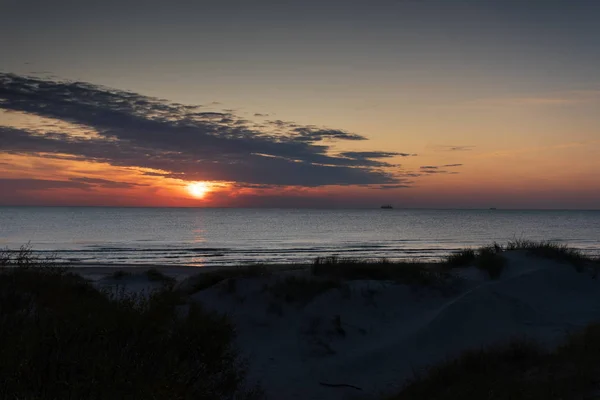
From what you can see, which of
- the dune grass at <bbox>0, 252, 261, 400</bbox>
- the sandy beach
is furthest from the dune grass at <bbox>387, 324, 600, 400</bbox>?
the dune grass at <bbox>0, 252, 261, 400</bbox>

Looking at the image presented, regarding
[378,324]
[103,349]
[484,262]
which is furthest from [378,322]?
[103,349]

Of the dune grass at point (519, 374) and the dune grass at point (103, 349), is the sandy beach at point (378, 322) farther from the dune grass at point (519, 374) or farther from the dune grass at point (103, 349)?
the dune grass at point (103, 349)

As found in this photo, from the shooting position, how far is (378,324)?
12336 mm

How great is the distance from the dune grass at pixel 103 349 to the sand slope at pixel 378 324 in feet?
9.51

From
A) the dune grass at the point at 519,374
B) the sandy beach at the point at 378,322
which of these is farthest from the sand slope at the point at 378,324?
the dune grass at the point at 519,374

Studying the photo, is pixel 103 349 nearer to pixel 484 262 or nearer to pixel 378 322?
pixel 378 322

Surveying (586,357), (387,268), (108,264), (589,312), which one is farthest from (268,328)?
(108,264)

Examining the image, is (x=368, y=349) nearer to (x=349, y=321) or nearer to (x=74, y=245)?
(x=349, y=321)

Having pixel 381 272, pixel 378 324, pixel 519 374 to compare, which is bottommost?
pixel 378 324

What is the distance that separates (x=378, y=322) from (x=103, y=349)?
334 inches

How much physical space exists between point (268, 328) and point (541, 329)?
21.5 feet

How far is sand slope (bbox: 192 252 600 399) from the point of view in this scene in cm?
984

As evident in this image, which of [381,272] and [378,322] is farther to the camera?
[381,272]

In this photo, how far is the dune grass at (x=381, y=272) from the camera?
557 inches
